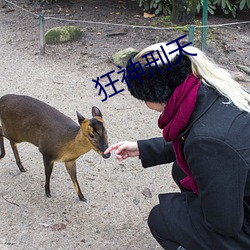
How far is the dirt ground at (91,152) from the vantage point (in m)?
3.02

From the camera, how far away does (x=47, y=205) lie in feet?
10.7

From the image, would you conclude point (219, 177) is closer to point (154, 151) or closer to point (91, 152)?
point (154, 151)

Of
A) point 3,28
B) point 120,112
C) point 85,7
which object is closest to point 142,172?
point 120,112

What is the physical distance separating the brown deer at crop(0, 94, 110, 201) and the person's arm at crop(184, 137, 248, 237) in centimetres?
98

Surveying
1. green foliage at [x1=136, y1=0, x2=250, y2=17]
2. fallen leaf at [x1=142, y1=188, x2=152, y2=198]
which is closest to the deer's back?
fallen leaf at [x1=142, y1=188, x2=152, y2=198]

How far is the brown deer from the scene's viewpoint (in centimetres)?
290

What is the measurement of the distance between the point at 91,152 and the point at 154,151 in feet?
4.40

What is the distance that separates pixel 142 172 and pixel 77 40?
325 cm

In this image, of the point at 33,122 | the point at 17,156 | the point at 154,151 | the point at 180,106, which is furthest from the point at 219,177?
the point at 17,156

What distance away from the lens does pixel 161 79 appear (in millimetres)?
1961

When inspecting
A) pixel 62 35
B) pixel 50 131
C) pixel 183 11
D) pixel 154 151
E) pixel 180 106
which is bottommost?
pixel 62 35

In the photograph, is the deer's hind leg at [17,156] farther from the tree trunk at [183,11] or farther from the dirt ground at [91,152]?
the tree trunk at [183,11]

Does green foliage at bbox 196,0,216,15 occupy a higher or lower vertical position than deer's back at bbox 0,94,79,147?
lower

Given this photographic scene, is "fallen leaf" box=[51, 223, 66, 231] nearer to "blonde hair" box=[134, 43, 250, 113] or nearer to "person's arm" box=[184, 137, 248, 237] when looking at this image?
"person's arm" box=[184, 137, 248, 237]
